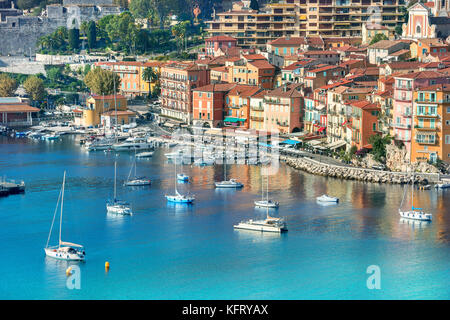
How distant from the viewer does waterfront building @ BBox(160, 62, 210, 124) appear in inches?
2726

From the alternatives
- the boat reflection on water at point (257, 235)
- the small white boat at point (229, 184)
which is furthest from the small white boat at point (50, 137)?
the boat reflection on water at point (257, 235)

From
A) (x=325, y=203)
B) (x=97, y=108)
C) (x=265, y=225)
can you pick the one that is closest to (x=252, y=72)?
(x=97, y=108)

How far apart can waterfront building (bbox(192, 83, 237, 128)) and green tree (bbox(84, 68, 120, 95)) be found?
309 inches

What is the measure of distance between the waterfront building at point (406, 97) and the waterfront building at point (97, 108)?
21.5m

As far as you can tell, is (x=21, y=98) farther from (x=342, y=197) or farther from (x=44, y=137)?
(x=342, y=197)

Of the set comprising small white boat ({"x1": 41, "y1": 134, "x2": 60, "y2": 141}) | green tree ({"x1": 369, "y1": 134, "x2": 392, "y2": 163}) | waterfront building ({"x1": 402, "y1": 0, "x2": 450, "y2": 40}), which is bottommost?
small white boat ({"x1": 41, "y1": 134, "x2": 60, "y2": 141})

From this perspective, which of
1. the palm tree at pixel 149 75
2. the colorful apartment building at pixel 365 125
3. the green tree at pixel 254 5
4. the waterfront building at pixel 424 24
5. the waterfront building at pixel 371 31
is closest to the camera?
the colorful apartment building at pixel 365 125

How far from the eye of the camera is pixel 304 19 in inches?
3314

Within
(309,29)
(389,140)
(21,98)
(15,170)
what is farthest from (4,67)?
(389,140)

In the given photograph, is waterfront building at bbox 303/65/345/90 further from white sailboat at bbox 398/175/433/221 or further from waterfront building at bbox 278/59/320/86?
white sailboat at bbox 398/175/433/221

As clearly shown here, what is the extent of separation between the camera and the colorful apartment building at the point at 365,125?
5506 cm

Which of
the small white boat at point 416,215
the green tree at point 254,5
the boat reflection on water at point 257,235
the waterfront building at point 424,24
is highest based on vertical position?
the green tree at point 254,5

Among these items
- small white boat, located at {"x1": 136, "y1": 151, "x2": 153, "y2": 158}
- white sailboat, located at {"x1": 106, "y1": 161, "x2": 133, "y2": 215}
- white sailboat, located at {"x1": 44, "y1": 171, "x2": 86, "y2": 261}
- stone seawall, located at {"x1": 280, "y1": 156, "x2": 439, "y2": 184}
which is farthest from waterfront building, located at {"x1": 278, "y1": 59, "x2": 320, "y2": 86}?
white sailboat, located at {"x1": 44, "y1": 171, "x2": 86, "y2": 261}

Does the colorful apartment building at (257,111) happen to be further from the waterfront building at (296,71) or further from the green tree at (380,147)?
the green tree at (380,147)
